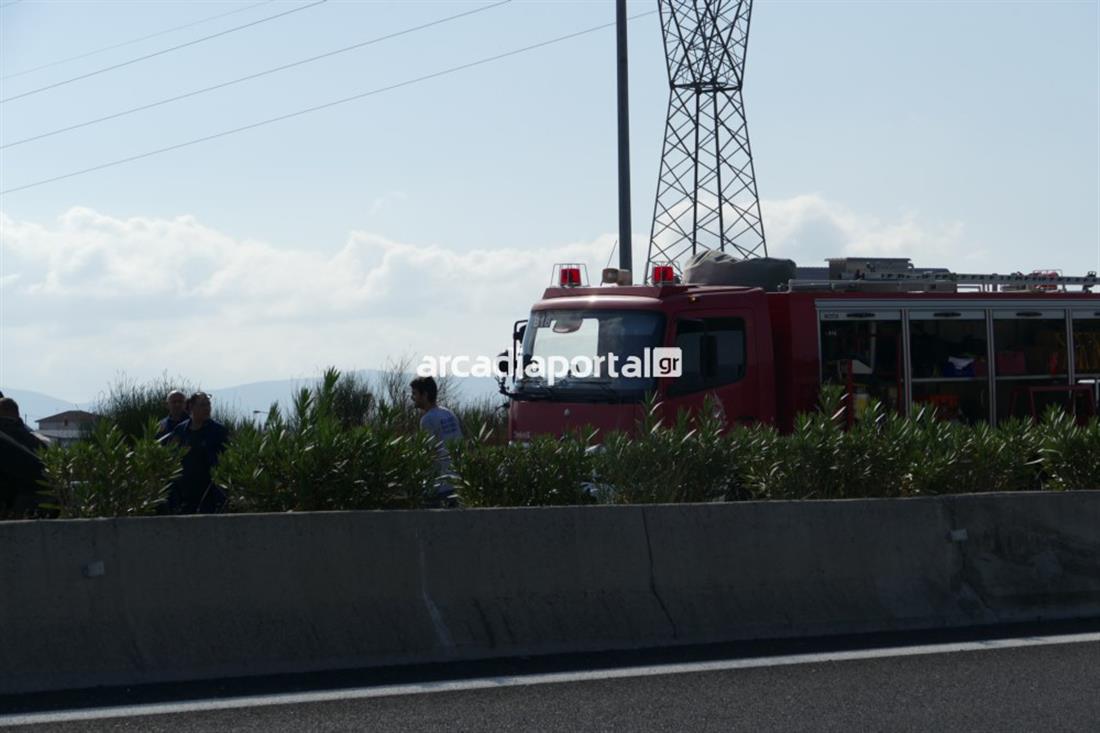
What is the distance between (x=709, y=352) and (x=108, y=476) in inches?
346

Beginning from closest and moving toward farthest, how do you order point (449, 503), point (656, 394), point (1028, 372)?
1. point (449, 503)
2. point (656, 394)
3. point (1028, 372)

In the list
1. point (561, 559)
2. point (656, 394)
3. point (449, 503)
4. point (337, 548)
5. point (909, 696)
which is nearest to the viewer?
point (909, 696)

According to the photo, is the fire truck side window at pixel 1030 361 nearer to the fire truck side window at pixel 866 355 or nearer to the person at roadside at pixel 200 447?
the fire truck side window at pixel 866 355

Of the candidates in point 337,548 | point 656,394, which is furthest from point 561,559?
point 656,394

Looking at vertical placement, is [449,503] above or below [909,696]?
above

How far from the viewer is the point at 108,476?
29.5 ft

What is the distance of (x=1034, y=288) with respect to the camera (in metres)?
20.0

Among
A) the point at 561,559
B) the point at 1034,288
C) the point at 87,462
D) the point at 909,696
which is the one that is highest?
the point at 1034,288

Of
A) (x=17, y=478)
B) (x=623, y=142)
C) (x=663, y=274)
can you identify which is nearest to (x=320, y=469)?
(x=17, y=478)

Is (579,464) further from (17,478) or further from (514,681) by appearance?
(17,478)

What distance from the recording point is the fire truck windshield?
637 inches

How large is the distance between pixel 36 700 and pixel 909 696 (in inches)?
175

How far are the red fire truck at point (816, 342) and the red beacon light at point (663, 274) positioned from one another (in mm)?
12

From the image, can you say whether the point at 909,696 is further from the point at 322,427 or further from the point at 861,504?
the point at 322,427
